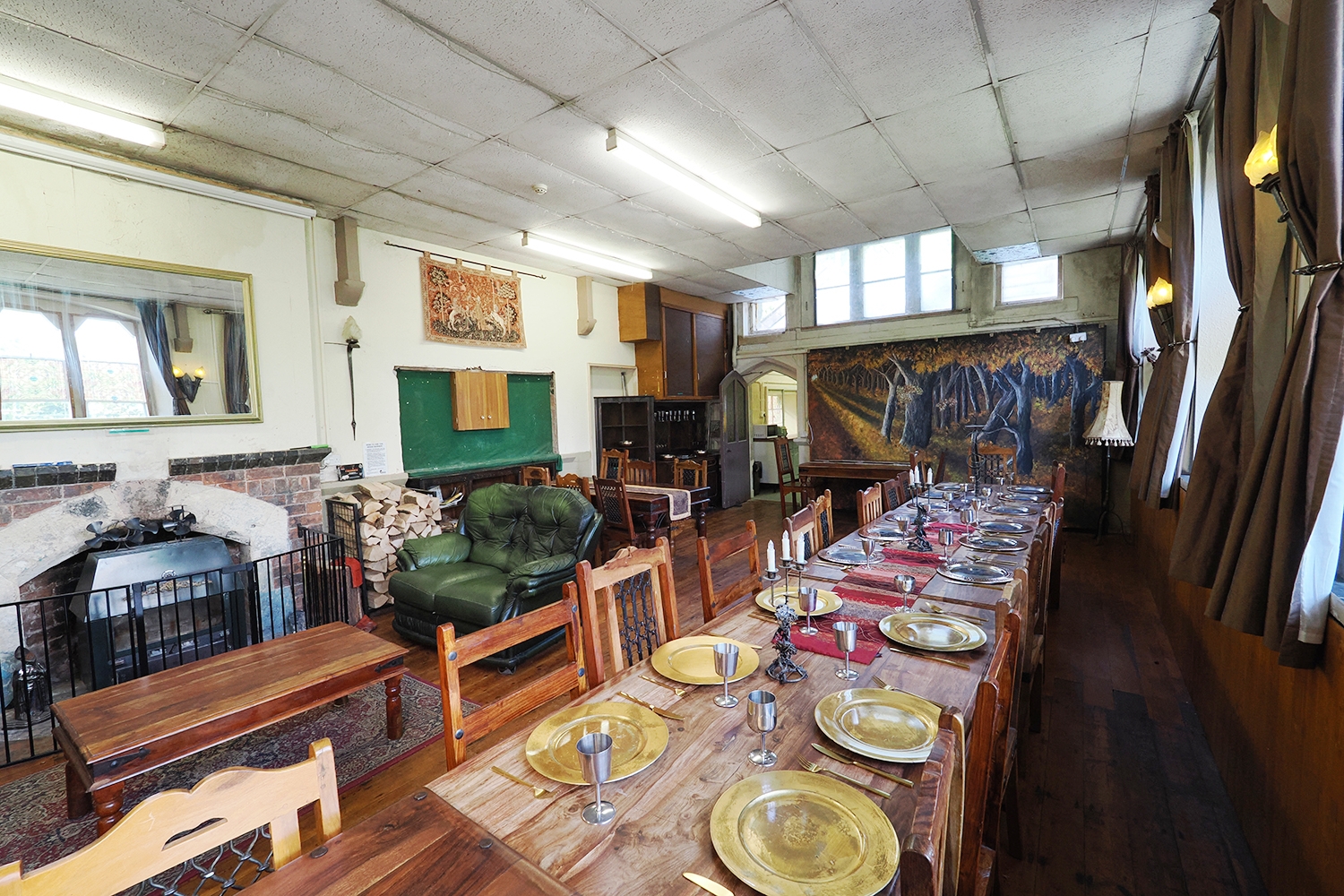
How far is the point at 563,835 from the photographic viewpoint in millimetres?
1017

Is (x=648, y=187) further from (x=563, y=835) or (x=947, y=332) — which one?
(x=947, y=332)

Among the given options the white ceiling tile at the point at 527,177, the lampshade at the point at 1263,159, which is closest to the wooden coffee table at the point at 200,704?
the white ceiling tile at the point at 527,177

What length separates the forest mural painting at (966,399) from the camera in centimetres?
606

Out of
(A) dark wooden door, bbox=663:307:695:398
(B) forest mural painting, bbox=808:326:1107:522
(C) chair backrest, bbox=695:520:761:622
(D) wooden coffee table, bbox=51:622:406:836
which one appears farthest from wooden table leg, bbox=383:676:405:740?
(B) forest mural painting, bbox=808:326:1107:522

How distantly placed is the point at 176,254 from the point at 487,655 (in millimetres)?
3808

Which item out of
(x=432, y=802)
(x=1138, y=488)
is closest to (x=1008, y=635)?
(x=432, y=802)

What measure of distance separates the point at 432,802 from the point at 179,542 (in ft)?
11.1

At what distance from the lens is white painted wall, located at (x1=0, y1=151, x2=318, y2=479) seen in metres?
3.08

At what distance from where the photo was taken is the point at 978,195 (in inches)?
172

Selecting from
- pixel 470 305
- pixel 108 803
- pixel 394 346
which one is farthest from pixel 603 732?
pixel 470 305

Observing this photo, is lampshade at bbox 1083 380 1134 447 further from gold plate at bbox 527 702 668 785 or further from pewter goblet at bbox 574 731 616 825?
pewter goblet at bbox 574 731 616 825

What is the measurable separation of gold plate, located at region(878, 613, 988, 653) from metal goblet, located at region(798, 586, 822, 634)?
0.75ft

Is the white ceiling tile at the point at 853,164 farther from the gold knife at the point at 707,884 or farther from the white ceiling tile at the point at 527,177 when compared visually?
the gold knife at the point at 707,884

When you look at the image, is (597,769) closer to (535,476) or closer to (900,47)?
(900,47)
